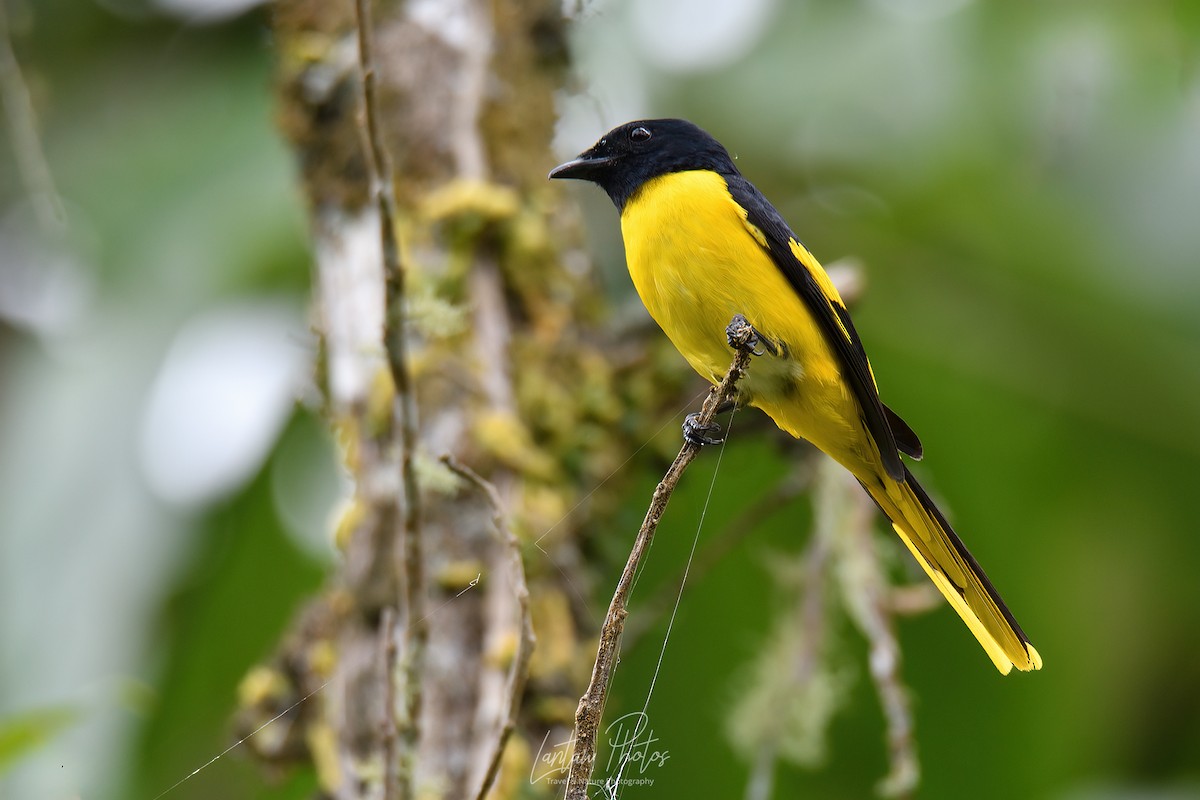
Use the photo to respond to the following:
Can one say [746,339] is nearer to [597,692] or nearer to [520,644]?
[520,644]

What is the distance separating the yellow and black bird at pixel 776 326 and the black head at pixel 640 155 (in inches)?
4.0

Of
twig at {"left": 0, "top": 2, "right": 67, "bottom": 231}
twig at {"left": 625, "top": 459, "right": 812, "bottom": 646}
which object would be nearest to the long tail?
twig at {"left": 625, "top": 459, "right": 812, "bottom": 646}

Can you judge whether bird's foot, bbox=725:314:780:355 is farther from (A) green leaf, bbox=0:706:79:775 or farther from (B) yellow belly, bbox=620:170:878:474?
(A) green leaf, bbox=0:706:79:775

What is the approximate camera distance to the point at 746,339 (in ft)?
6.58

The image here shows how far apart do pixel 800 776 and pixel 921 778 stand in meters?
0.54

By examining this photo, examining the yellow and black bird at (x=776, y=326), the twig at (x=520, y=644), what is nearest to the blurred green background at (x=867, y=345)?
the yellow and black bird at (x=776, y=326)

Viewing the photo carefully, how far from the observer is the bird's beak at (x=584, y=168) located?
259cm

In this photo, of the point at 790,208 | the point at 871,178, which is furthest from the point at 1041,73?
the point at 790,208

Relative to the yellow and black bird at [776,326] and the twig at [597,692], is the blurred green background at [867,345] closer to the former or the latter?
the yellow and black bird at [776,326]

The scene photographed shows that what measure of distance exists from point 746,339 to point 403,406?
0.58 metres

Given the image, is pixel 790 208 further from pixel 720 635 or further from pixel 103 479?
pixel 103 479

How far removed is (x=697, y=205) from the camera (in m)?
2.30

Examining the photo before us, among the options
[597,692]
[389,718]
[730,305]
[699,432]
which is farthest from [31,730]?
[730,305]

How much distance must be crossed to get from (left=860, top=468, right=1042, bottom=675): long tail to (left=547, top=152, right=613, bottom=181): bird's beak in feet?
2.90
